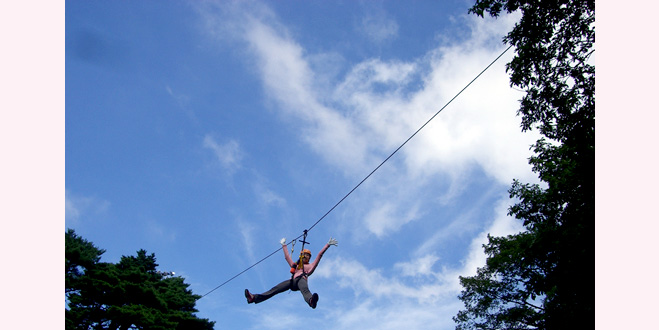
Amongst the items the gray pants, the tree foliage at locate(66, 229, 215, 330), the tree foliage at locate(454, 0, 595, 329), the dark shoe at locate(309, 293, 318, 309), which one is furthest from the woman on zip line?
the tree foliage at locate(66, 229, 215, 330)

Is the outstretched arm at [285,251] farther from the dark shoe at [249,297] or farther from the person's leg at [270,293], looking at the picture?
the dark shoe at [249,297]

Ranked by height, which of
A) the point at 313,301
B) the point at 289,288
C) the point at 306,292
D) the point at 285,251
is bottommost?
the point at 313,301

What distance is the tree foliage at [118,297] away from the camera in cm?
2244

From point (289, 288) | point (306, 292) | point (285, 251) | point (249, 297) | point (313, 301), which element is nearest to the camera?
point (313, 301)

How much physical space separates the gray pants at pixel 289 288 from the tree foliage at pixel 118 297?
1708 cm

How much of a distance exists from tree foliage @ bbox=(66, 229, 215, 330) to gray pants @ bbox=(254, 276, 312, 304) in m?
17.1

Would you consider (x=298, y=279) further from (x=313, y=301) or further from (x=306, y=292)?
(x=313, y=301)

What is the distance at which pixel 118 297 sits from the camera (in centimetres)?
2377

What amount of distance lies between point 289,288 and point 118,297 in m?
19.8

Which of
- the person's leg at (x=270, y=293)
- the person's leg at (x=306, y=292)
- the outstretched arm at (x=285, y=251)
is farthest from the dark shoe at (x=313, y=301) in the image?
the outstretched arm at (x=285, y=251)

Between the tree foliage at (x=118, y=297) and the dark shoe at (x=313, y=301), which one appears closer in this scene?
the dark shoe at (x=313, y=301)

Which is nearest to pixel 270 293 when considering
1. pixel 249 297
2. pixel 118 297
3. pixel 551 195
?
pixel 249 297

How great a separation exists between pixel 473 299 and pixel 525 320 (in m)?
2.24

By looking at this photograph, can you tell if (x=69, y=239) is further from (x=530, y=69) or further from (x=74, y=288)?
(x=530, y=69)
